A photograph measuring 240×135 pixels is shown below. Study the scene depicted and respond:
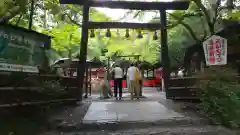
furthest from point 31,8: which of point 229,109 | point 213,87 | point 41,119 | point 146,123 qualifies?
point 229,109

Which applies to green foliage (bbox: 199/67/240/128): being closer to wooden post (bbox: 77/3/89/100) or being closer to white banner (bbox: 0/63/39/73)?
white banner (bbox: 0/63/39/73)

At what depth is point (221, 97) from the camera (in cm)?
734

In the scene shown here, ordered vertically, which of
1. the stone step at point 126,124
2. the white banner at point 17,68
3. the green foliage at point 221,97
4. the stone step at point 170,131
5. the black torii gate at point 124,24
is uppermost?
the black torii gate at point 124,24

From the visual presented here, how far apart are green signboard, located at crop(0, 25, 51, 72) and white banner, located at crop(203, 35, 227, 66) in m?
6.49

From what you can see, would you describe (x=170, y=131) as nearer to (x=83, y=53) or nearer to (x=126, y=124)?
(x=126, y=124)

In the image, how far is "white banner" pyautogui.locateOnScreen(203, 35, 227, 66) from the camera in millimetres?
9922

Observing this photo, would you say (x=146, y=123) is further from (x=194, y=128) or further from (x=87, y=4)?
(x=87, y=4)

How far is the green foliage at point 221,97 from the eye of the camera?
6973 mm

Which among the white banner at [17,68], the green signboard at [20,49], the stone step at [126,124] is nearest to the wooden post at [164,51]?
the stone step at [126,124]

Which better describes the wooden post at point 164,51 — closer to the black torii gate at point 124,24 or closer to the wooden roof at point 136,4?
the black torii gate at point 124,24

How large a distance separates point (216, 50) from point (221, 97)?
3336mm

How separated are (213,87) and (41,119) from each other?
5.26m

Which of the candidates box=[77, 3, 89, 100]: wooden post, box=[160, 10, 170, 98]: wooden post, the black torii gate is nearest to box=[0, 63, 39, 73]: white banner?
box=[77, 3, 89, 100]: wooden post

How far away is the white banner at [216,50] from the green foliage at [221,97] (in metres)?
1.97
